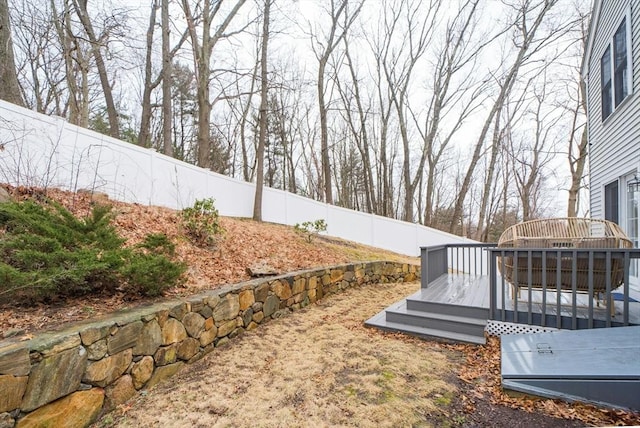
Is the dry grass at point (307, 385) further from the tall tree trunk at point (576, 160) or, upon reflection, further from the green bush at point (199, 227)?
the tall tree trunk at point (576, 160)

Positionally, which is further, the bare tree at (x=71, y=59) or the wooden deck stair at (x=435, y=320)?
the bare tree at (x=71, y=59)

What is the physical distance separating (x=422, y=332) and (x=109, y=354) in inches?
128

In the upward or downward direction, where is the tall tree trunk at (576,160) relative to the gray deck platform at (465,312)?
upward

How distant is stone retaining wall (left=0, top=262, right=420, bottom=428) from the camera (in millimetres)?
1752

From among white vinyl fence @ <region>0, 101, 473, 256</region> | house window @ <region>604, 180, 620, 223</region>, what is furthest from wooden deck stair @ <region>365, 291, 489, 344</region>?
white vinyl fence @ <region>0, 101, 473, 256</region>

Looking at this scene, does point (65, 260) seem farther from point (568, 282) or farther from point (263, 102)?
point (263, 102)

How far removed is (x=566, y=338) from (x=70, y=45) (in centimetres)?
1251

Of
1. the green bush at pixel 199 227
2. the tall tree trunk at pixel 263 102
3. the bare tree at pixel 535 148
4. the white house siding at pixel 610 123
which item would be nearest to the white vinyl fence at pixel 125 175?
the tall tree trunk at pixel 263 102

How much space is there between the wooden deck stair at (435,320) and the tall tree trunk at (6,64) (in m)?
6.27

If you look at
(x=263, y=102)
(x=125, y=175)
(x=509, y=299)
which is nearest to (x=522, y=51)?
(x=263, y=102)

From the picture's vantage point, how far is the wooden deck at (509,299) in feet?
10.9

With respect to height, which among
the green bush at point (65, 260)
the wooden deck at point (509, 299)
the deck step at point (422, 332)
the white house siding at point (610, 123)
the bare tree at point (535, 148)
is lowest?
the deck step at point (422, 332)

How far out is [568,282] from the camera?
3264 millimetres

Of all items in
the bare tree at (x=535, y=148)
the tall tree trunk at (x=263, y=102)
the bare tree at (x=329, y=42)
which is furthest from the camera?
the bare tree at (x=535, y=148)
